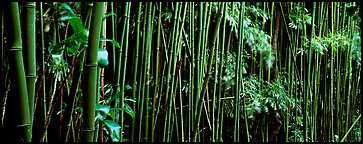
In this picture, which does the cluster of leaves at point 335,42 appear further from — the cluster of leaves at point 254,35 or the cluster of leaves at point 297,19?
the cluster of leaves at point 254,35

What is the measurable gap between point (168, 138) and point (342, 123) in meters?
1.46

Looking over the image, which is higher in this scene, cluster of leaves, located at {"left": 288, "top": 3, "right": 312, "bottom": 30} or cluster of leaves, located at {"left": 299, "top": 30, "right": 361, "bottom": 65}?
cluster of leaves, located at {"left": 288, "top": 3, "right": 312, "bottom": 30}

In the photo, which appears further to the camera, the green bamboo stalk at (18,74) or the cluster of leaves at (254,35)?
the cluster of leaves at (254,35)

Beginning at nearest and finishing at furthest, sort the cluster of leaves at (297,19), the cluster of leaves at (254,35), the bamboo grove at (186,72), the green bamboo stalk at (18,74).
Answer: the green bamboo stalk at (18,74) → the bamboo grove at (186,72) → the cluster of leaves at (254,35) → the cluster of leaves at (297,19)

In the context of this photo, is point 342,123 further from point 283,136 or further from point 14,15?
point 14,15

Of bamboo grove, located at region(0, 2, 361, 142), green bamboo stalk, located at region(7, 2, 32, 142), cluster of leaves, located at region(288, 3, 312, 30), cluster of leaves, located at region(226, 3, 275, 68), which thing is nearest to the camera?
green bamboo stalk, located at region(7, 2, 32, 142)

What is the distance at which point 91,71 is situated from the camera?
63 centimetres

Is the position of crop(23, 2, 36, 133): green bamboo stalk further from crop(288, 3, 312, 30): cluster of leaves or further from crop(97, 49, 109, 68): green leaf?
crop(288, 3, 312, 30): cluster of leaves

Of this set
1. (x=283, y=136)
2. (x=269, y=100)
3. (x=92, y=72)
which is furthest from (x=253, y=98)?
(x=92, y=72)

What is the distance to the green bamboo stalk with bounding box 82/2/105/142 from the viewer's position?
612 mm

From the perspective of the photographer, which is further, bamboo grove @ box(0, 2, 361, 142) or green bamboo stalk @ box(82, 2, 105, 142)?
bamboo grove @ box(0, 2, 361, 142)

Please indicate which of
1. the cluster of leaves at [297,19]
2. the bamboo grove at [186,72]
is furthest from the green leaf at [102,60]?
the cluster of leaves at [297,19]

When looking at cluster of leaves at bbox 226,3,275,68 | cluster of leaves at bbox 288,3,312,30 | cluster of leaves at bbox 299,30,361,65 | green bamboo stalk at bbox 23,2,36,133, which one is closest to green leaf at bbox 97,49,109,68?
green bamboo stalk at bbox 23,2,36,133

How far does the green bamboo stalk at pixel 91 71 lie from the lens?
2.01 feet
